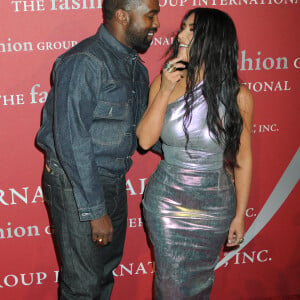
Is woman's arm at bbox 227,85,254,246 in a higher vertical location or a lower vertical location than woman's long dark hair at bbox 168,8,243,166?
lower

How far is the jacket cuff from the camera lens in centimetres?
175

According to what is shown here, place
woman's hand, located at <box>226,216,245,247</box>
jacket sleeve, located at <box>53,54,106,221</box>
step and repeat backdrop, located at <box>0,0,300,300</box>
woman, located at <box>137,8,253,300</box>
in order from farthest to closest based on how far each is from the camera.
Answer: step and repeat backdrop, located at <box>0,0,300,300</box> → woman's hand, located at <box>226,216,245,247</box> → woman, located at <box>137,8,253,300</box> → jacket sleeve, located at <box>53,54,106,221</box>

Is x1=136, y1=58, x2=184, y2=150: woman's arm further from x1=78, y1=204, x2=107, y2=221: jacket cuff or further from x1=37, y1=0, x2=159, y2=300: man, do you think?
x1=78, y1=204, x2=107, y2=221: jacket cuff

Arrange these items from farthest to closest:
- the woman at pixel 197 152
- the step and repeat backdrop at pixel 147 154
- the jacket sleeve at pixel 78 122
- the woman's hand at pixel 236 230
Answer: the step and repeat backdrop at pixel 147 154
the woman's hand at pixel 236 230
the woman at pixel 197 152
the jacket sleeve at pixel 78 122

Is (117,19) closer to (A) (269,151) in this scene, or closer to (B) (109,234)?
(B) (109,234)

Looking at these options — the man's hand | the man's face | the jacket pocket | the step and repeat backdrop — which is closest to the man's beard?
the man's face

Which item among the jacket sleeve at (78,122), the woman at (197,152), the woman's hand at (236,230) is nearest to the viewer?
the jacket sleeve at (78,122)

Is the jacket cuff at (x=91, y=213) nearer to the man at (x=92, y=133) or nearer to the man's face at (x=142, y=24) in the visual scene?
the man at (x=92, y=133)

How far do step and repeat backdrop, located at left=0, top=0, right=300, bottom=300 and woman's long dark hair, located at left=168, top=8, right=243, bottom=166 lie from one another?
0.49 metres

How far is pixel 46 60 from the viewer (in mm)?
2172

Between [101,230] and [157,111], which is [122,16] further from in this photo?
[101,230]

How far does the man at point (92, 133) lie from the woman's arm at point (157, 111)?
0.08 meters

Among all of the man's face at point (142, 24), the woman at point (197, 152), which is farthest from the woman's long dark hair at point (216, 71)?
the man's face at point (142, 24)

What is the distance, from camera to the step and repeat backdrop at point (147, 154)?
214cm
